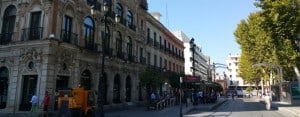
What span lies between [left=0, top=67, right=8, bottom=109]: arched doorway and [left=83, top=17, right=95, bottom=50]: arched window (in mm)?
6178

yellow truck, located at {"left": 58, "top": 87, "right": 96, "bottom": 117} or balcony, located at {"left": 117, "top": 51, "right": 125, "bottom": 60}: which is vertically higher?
balcony, located at {"left": 117, "top": 51, "right": 125, "bottom": 60}

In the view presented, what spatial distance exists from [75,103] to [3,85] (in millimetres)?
8590

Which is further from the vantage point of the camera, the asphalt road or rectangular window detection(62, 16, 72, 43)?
rectangular window detection(62, 16, 72, 43)

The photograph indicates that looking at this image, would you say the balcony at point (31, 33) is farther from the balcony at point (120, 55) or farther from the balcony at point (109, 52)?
the balcony at point (120, 55)

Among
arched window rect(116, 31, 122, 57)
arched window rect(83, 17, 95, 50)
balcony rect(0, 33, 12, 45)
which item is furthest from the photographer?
arched window rect(116, 31, 122, 57)

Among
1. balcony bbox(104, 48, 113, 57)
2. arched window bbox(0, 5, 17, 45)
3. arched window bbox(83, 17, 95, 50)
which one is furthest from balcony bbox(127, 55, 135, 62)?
arched window bbox(0, 5, 17, 45)

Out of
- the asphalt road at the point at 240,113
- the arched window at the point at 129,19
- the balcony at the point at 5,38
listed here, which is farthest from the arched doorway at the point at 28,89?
the arched window at the point at 129,19

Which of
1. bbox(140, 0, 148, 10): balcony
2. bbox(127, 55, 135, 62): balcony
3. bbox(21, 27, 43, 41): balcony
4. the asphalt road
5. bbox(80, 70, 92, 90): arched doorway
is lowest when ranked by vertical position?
the asphalt road

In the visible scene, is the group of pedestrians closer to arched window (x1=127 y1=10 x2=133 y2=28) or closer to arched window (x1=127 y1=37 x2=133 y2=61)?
arched window (x1=127 y1=37 x2=133 y2=61)

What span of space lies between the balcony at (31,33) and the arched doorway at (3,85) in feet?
9.27

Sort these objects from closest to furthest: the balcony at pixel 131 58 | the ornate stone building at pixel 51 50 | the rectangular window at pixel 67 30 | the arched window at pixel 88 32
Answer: the ornate stone building at pixel 51 50, the rectangular window at pixel 67 30, the arched window at pixel 88 32, the balcony at pixel 131 58

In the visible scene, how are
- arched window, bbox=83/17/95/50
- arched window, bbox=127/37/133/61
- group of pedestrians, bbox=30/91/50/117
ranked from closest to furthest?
group of pedestrians, bbox=30/91/50/117 < arched window, bbox=83/17/95/50 < arched window, bbox=127/37/133/61

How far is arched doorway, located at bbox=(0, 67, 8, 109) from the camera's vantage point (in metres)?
21.6

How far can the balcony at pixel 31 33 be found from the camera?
2123cm
